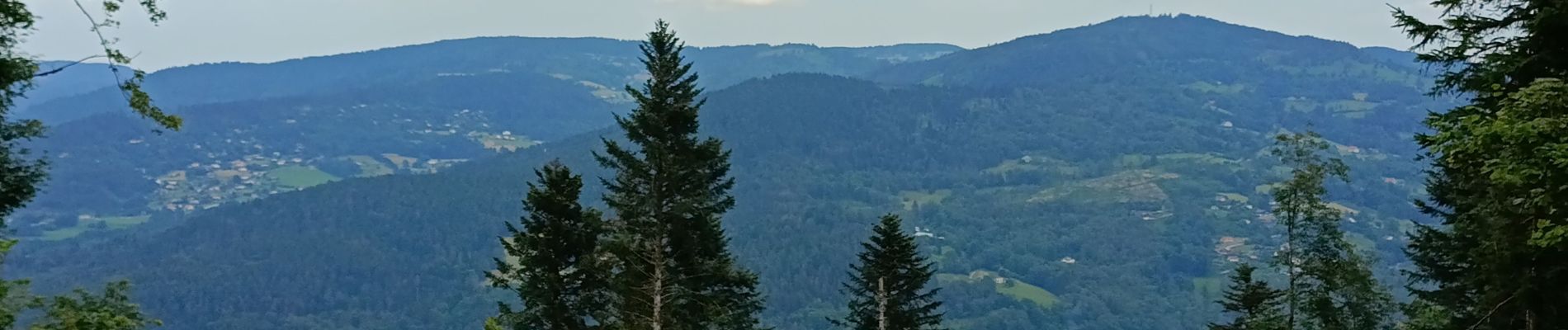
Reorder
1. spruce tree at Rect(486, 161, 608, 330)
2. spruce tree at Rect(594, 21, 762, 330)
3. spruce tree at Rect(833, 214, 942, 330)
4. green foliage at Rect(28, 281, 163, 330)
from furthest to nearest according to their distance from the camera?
spruce tree at Rect(833, 214, 942, 330)
spruce tree at Rect(486, 161, 608, 330)
spruce tree at Rect(594, 21, 762, 330)
green foliage at Rect(28, 281, 163, 330)

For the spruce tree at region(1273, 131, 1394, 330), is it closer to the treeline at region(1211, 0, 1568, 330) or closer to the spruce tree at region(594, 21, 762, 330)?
the treeline at region(1211, 0, 1568, 330)

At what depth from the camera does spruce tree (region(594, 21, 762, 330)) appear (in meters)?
19.0

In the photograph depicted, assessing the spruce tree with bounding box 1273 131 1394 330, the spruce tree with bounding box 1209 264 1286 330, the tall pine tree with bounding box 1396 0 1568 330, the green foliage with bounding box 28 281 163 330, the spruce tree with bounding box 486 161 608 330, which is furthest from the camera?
the spruce tree with bounding box 1209 264 1286 330

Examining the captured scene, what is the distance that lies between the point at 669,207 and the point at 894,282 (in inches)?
393

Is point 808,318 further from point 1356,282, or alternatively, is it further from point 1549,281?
point 1549,281

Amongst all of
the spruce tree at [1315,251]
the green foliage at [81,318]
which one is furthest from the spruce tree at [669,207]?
the spruce tree at [1315,251]

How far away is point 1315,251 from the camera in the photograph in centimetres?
2702

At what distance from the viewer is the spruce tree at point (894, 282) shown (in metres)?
28.2

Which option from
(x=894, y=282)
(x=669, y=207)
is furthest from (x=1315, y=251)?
(x=669, y=207)

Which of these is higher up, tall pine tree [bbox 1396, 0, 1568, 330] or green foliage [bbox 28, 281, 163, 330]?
tall pine tree [bbox 1396, 0, 1568, 330]

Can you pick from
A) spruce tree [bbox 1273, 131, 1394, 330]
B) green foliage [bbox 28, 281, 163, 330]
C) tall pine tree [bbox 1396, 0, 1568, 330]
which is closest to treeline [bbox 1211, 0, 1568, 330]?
tall pine tree [bbox 1396, 0, 1568, 330]

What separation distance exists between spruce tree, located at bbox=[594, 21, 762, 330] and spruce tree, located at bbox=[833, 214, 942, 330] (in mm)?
6721

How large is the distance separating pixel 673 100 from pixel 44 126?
10525mm

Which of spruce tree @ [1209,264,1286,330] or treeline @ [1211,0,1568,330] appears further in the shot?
spruce tree @ [1209,264,1286,330]
